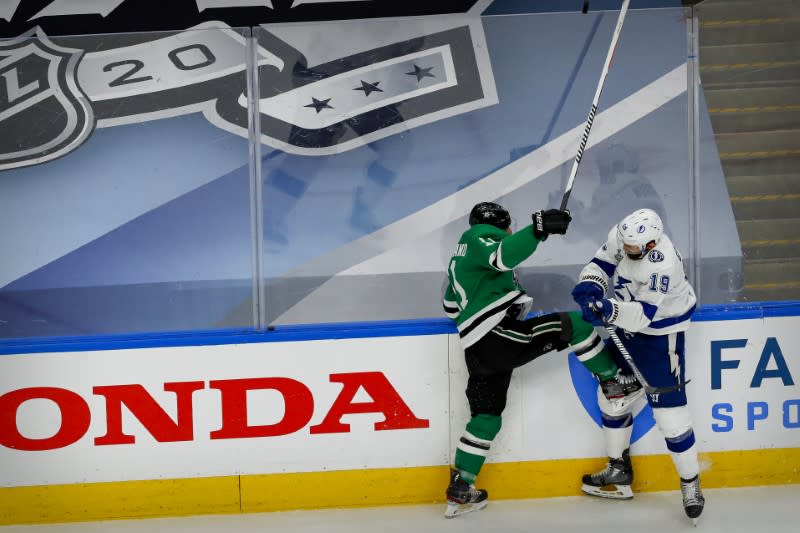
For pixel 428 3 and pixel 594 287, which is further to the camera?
pixel 428 3

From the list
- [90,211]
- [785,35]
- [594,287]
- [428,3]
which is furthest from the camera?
[428,3]

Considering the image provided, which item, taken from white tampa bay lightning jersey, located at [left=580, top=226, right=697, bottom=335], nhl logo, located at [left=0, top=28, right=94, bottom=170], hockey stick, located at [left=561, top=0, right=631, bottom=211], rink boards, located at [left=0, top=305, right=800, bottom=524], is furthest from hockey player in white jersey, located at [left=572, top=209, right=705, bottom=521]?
nhl logo, located at [left=0, top=28, right=94, bottom=170]

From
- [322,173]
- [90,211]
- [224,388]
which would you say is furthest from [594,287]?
[90,211]

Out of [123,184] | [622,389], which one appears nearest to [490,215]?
[622,389]

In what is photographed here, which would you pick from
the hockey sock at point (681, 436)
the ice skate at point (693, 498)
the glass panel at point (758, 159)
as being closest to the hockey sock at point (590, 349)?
the hockey sock at point (681, 436)

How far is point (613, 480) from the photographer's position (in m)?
3.64

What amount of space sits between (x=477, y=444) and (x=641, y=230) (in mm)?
900

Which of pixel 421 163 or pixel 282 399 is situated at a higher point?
pixel 421 163

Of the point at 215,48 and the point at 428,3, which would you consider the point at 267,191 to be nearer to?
the point at 215,48

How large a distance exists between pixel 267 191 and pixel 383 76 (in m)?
0.57

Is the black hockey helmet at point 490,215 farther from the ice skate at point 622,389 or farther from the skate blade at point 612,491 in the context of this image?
the skate blade at point 612,491

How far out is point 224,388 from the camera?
3570 mm

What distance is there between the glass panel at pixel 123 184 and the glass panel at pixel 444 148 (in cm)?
20

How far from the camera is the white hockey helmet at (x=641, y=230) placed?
130 inches
